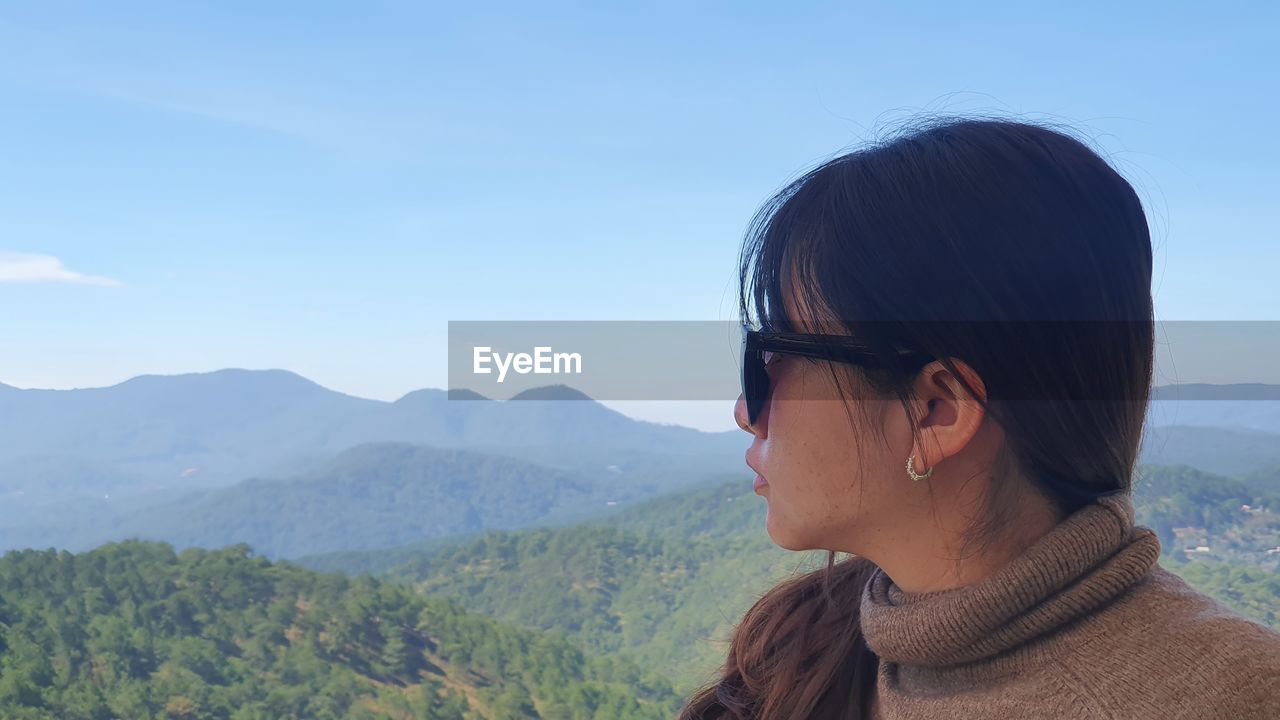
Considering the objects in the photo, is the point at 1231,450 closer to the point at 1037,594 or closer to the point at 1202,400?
the point at 1202,400

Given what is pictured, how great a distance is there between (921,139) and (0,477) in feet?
131

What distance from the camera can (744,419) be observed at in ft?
3.75

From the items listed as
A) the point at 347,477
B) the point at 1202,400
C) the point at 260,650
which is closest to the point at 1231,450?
the point at 1202,400

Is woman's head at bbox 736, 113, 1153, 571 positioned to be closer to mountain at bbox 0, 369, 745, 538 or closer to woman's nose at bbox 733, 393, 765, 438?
woman's nose at bbox 733, 393, 765, 438

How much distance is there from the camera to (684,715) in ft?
4.57

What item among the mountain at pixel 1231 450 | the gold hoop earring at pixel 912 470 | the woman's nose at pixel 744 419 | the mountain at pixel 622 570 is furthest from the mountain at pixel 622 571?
the gold hoop earring at pixel 912 470

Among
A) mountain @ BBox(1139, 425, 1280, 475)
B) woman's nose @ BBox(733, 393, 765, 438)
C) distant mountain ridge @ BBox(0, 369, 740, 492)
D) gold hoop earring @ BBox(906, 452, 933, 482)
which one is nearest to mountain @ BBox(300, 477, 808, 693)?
distant mountain ridge @ BBox(0, 369, 740, 492)

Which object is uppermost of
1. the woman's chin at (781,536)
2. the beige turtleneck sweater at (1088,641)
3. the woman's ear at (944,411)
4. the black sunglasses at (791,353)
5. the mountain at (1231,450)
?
the black sunglasses at (791,353)

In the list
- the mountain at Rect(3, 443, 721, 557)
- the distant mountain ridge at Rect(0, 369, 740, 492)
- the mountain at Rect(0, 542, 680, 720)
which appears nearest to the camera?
the mountain at Rect(0, 542, 680, 720)

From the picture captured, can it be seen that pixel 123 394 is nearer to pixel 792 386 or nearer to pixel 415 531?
pixel 415 531

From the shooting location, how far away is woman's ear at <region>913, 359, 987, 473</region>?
3.18 ft

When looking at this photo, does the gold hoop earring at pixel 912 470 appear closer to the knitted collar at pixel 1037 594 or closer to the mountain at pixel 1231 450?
the knitted collar at pixel 1037 594

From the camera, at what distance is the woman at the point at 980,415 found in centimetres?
92

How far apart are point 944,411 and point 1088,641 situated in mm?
242
